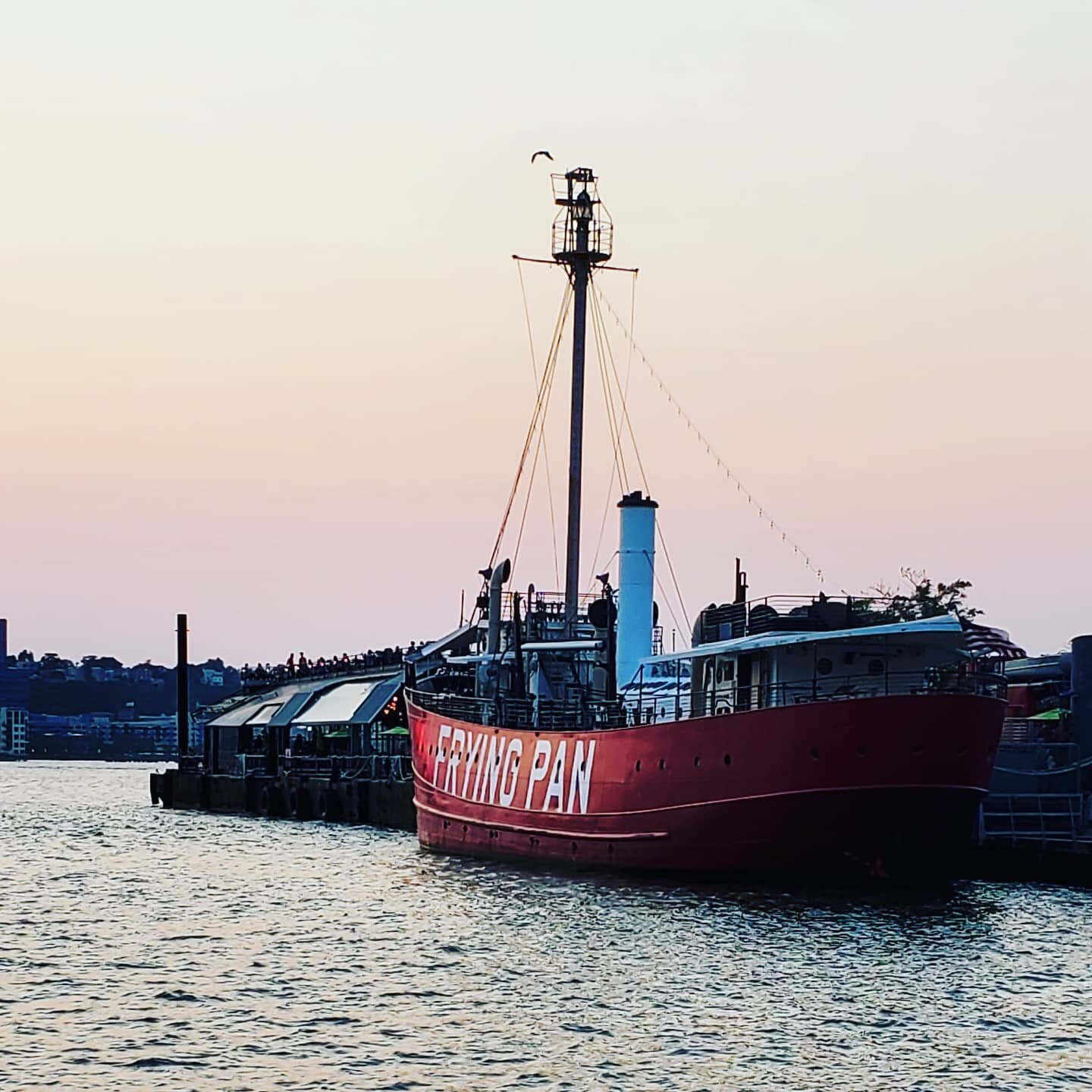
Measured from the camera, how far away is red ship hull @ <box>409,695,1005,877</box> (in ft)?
118

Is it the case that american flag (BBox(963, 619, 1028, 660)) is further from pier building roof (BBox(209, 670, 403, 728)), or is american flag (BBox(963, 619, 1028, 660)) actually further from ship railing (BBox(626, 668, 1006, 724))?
pier building roof (BBox(209, 670, 403, 728))

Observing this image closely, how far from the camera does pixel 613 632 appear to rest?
46469mm

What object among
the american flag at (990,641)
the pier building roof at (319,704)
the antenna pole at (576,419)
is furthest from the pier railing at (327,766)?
Answer: the american flag at (990,641)

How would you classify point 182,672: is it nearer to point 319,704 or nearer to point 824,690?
point 319,704

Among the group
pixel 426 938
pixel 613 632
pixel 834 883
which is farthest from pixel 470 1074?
pixel 613 632

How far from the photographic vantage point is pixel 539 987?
2827 centimetres

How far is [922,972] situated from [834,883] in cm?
819

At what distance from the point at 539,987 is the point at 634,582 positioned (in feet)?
81.5

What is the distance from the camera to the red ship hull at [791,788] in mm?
35938

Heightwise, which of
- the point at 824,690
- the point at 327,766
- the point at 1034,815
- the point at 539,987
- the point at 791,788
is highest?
the point at 824,690

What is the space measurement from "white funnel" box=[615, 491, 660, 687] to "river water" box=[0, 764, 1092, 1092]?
30.9 ft

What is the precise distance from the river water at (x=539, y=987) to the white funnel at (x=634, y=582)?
9.43 metres

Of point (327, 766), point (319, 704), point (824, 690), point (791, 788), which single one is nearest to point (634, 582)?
point (824, 690)

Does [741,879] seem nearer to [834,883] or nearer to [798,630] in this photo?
[834,883]
